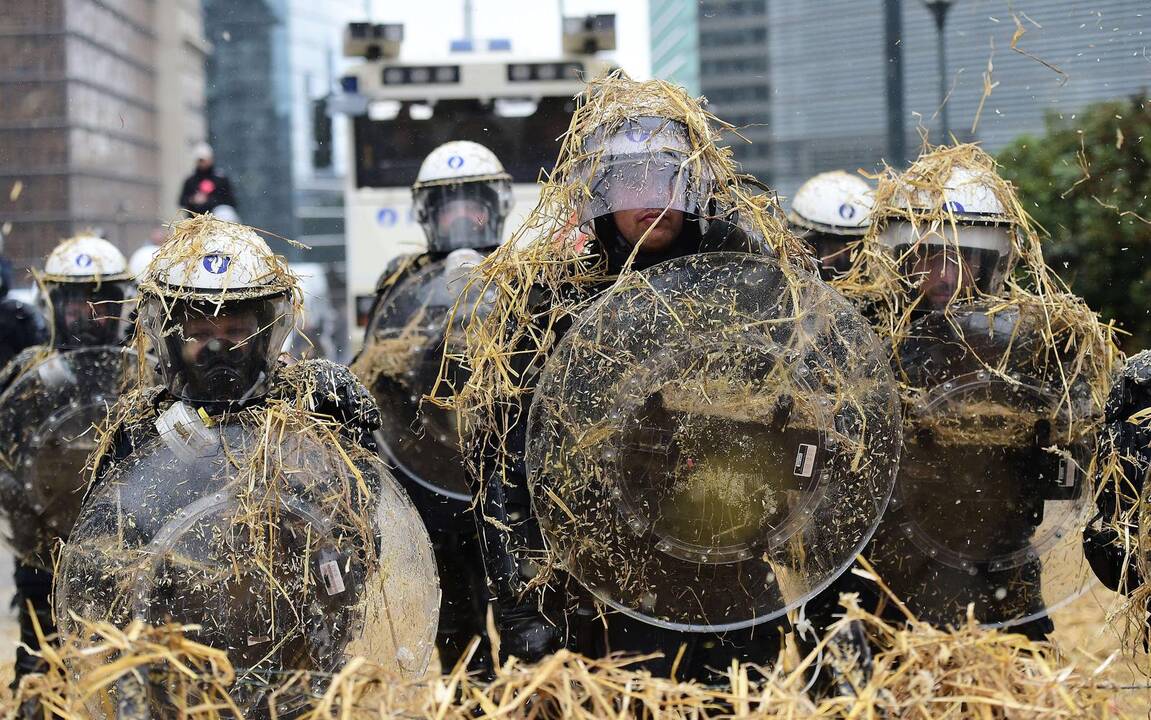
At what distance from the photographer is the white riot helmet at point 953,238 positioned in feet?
12.9

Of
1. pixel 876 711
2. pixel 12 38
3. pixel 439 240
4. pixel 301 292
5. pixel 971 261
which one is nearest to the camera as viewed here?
pixel 876 711

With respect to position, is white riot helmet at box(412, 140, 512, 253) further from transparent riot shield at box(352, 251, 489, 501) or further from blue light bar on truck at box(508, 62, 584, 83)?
blue light bar on truck at box(508, 62, 584, 83)

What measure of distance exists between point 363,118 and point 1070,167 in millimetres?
5719

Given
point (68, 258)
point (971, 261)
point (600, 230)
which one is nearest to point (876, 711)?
point (600, 230)

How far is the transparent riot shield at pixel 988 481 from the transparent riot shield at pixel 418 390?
1.86 m

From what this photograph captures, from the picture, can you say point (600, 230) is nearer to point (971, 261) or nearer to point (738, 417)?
point (738, 417)

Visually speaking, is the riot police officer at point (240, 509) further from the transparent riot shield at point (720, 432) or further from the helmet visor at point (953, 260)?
the helmet visor at point (953, 260)

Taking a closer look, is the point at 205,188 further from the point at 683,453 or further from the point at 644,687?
the point at 644,687

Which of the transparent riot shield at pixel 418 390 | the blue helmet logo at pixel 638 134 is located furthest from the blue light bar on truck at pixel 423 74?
the blue helmet logo at pixel 638 134

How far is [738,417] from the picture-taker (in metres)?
3.02

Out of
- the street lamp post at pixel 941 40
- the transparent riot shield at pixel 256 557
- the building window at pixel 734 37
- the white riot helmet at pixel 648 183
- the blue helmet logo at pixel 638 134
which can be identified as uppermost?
the building window at pixel 734 37

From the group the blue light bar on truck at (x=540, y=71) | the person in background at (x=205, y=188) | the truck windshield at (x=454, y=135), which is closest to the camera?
the truck windshield at (x=454, y=135)

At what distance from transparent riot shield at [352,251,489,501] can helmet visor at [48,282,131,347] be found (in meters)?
1.16

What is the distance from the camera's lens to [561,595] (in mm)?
3381
